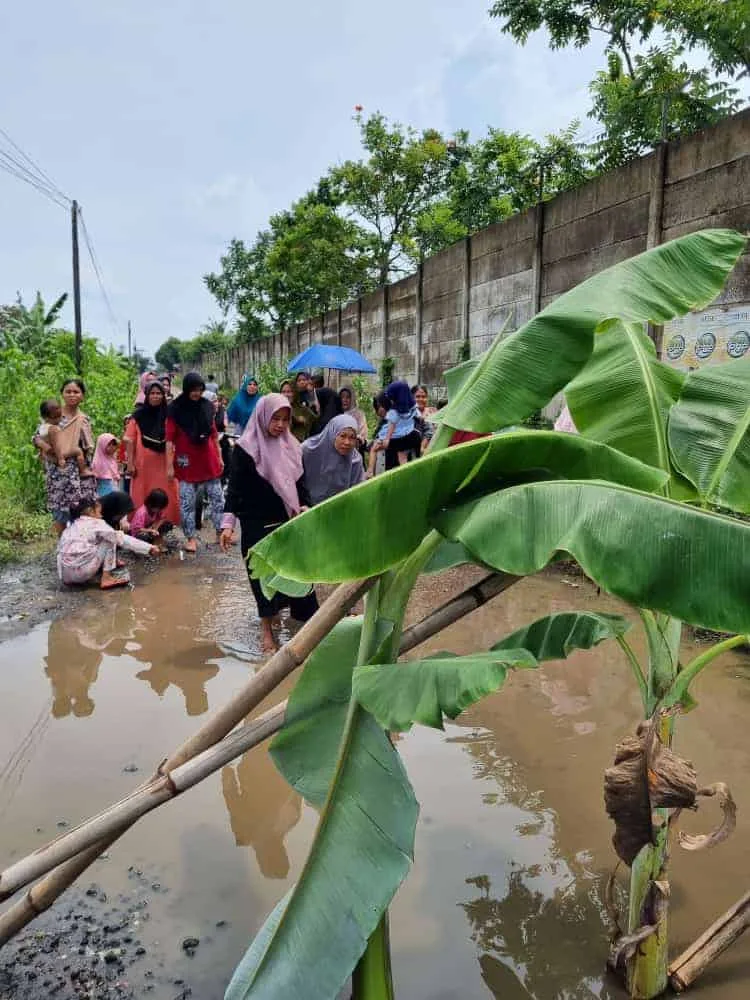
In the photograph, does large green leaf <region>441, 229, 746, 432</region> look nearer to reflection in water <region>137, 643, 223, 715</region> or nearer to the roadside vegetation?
reflection in water <region>137, 643, 223, 715</region>

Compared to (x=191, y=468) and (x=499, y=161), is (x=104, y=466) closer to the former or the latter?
(x=191, y=468)

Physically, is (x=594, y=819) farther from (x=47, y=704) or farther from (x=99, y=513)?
(x=99, y=513)

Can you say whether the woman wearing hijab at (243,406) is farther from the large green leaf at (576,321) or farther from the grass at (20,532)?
the large green leaf at (576,321)

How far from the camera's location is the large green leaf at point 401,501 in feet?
4.95

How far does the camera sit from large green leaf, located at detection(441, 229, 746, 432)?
5.94 feet

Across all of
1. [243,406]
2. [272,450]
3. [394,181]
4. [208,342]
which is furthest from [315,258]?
[208,342]

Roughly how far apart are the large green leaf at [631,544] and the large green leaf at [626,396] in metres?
0.62

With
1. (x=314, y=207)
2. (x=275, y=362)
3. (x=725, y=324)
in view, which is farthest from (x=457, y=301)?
(x=275, y=362)

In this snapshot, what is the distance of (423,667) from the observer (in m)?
1.57

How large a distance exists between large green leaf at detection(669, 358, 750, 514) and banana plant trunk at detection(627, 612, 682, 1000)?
36 centimetres

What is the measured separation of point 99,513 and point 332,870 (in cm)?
593

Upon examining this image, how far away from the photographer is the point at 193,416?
24.1 ft

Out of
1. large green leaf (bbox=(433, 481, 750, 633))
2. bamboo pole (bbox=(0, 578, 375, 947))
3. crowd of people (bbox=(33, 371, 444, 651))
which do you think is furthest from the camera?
crowd of people (bbox=(33, 371, 444, 651))

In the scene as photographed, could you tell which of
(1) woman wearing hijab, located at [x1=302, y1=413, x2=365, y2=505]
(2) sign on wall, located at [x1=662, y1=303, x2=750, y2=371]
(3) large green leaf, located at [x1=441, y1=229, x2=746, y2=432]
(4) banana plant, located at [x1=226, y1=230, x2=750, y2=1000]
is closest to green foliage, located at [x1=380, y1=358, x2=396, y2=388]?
(2) sign on wall, located at [x1=662, y1=303, x2=750, y2=371]
